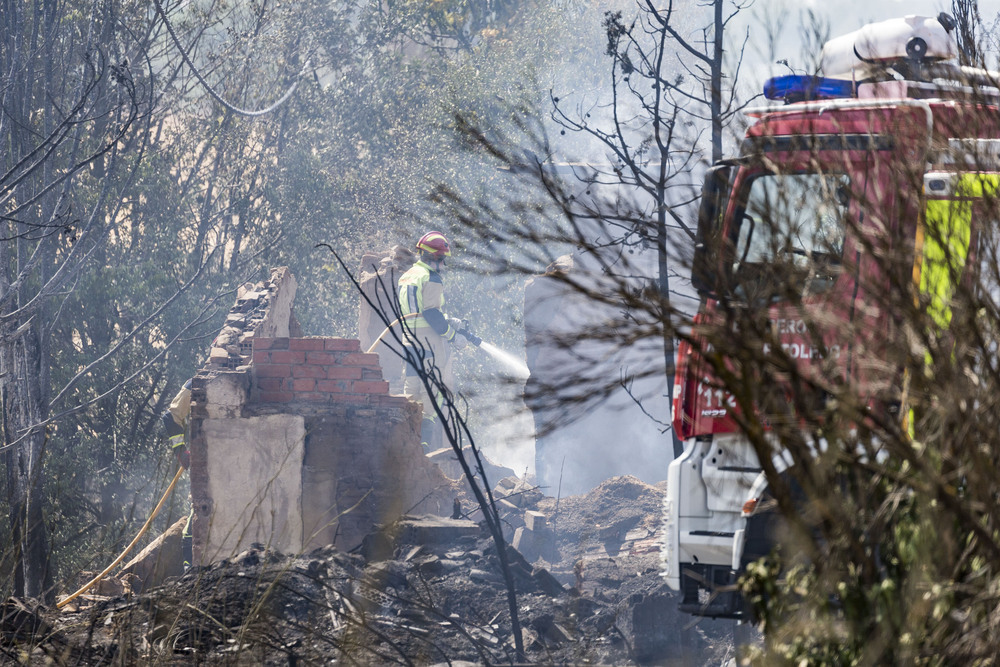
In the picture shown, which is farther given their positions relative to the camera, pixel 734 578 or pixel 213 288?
pixel 213 288

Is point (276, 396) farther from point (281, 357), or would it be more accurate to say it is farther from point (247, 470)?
point (247, 470)

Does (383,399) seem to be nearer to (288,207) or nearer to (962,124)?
(962,124)

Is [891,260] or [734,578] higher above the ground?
[891,260]

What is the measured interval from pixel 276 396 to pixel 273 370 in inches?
9.5

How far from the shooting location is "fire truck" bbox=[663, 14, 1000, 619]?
2.19 m

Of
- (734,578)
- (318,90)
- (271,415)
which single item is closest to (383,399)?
(271,415)

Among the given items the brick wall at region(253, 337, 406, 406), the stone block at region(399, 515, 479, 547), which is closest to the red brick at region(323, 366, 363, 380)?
the brick wall at region(253, 337, 406, 406)

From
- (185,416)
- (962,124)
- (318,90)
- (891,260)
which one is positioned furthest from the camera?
(318,90)

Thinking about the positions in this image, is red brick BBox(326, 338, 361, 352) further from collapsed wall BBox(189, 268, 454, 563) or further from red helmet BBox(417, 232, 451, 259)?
red helmet BBox(417, 232, 451, 259)

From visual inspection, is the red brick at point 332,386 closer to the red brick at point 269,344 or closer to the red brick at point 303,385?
the red brick at point 303,385

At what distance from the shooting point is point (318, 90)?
24422mm

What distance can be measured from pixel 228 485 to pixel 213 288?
11216 mm

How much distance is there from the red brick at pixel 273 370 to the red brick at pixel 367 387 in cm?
60

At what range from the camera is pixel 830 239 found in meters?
2.78
